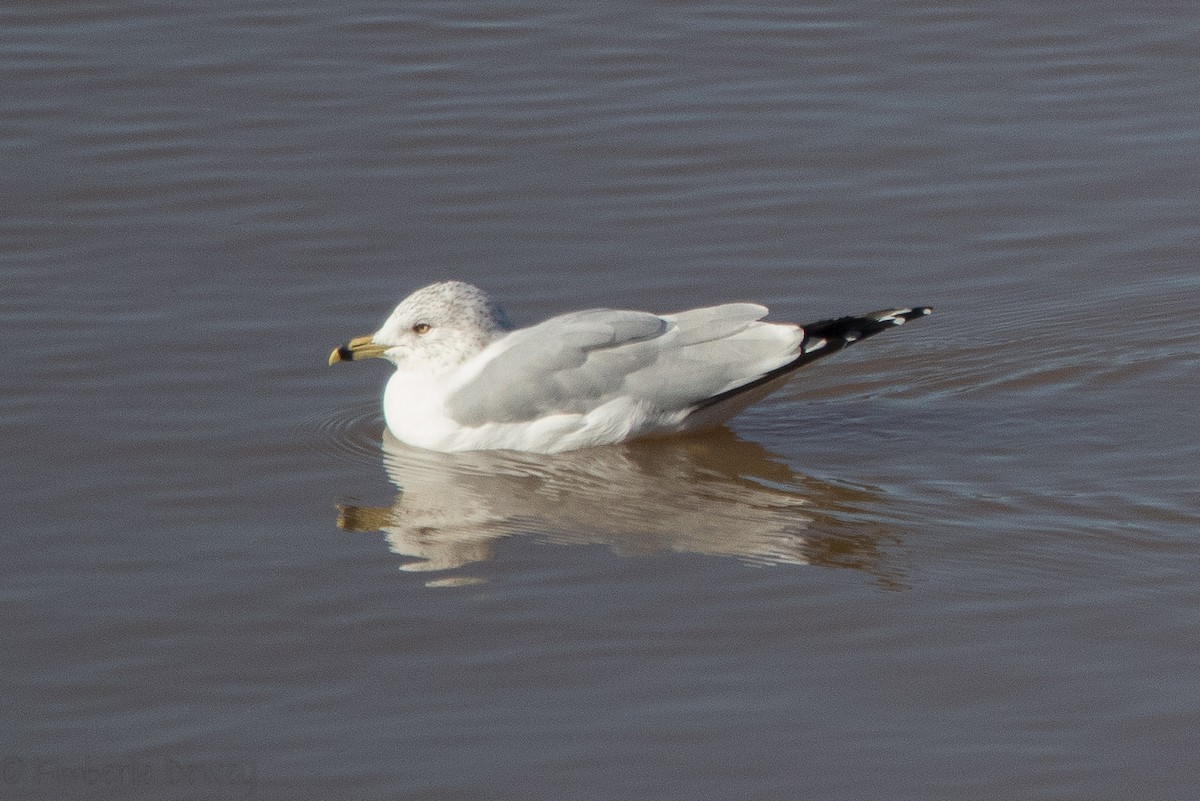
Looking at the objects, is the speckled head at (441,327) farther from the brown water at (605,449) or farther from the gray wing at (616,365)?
the brown water at (605,449)

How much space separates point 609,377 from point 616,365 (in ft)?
0.17

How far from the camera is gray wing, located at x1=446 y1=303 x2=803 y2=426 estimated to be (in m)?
6.89

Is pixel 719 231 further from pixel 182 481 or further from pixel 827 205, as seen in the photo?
pixel 182 481

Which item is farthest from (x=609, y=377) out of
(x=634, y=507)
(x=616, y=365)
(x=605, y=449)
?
(x=634, y=507)

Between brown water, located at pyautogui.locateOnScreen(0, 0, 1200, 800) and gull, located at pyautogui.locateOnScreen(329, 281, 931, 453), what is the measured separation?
14cm

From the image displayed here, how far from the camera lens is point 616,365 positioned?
273 inches

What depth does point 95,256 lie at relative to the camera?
8.62 meters

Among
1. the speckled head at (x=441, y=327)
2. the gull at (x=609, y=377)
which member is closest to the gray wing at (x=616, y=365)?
the gull at (x=609, y=377)

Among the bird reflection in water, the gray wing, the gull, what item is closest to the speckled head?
the gull

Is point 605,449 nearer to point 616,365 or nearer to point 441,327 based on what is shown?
point 616,365

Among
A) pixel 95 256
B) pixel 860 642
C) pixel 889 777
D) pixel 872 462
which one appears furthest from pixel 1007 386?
pixel 95 256

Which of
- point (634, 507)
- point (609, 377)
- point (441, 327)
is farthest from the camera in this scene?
point (441, 327)

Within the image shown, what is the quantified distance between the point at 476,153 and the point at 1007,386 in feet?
11.3

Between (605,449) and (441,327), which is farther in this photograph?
(441,327)
